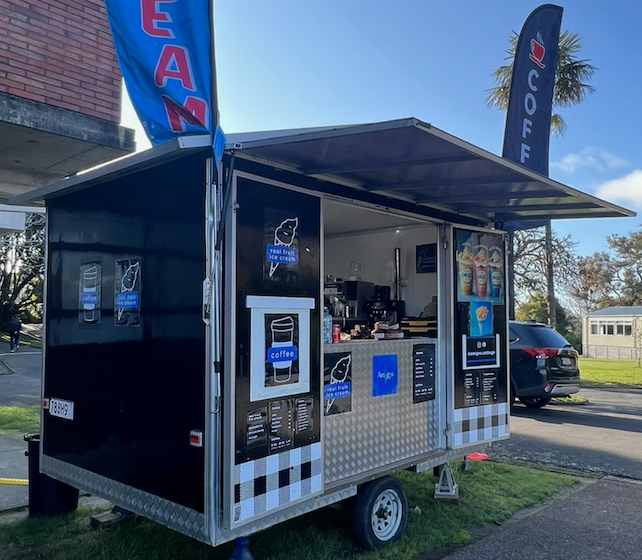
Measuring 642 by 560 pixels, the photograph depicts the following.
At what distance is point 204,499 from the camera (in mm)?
3117

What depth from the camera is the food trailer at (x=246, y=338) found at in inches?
125

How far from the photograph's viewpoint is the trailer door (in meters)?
3.22

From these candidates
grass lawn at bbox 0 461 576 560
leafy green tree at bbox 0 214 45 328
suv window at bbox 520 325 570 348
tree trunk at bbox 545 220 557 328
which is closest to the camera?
grass lawn at bbox 0 461 576 560

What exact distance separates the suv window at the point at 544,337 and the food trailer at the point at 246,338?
18.5ft

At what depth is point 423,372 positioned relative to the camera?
481 centimetres

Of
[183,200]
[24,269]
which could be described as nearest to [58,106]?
[183,200]

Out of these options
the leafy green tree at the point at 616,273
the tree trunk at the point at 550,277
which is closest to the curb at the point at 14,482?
the tree trunk at the point at 550,277

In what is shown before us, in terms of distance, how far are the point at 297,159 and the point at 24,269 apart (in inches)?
1043

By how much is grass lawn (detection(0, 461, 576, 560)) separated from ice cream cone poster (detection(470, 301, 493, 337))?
1486 millimetres

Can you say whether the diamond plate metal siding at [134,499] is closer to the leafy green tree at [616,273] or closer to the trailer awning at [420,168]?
the trailer awning at [420,168]

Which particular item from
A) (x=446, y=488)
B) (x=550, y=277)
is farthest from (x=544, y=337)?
(x=550, y=277)

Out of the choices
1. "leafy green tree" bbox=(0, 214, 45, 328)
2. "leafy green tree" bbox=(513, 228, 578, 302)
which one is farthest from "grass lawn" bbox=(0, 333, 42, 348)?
"leafy green tree" bbox=(513, 228, 578, 302)

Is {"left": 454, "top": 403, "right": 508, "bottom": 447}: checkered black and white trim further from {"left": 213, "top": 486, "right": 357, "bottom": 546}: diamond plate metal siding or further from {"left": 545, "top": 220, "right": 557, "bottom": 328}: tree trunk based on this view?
{"left": 545, "top": 220, "right": 557, "bottom": 328}: tree trunk

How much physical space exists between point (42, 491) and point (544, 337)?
27.4ft
